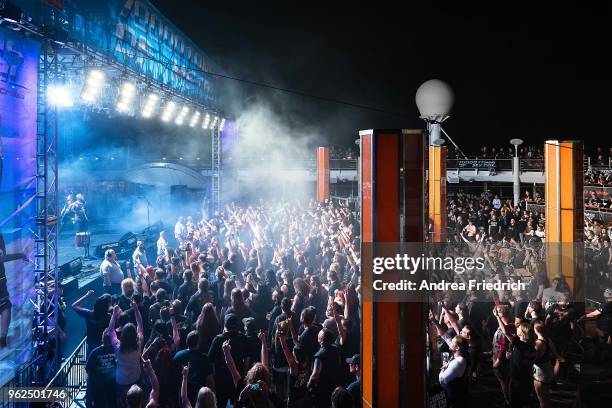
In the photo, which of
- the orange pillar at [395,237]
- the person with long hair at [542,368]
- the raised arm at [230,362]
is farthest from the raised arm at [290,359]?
the person with long hair at [542,368]

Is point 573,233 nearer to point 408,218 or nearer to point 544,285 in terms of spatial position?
point 544,285

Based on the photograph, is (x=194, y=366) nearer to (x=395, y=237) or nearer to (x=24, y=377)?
(x=395, y=237)

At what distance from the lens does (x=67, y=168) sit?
71.2 feet

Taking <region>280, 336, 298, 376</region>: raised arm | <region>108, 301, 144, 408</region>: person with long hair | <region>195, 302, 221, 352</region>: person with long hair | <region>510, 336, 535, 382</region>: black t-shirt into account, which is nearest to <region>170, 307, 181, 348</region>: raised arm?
<region>195, 302, 221, 352</region>: person with long hair

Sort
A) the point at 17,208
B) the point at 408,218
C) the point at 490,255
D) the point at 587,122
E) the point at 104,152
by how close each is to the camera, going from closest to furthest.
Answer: the point at 408,218 < the point at 17,208 < the point at 490,255 < the point at 104,152 < the point at 587,122

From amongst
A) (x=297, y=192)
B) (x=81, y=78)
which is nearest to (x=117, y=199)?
(x=297, y=192)

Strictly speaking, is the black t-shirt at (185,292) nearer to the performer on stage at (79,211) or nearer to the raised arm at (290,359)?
the raised arm at (290,359)

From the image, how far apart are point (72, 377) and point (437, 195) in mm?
8789

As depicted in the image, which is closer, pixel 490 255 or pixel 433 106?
pixel 490 255

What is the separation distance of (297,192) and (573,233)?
771 inches

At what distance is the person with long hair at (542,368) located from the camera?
16.8 feet

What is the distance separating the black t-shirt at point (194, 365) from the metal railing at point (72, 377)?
2518 mm

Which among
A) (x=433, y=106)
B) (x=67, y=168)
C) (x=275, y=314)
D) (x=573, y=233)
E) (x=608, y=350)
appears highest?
(x=433, y=106)

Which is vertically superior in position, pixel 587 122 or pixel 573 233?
pixel 587 122
